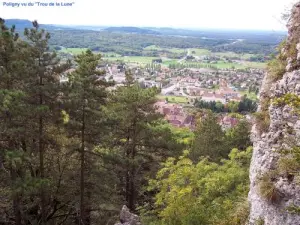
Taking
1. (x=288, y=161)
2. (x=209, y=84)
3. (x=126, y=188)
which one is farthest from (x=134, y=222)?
(x=209, y=84)

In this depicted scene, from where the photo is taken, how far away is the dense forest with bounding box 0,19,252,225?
441 inches

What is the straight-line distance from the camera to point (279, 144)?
641cm

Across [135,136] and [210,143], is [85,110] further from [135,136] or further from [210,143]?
[210,143]

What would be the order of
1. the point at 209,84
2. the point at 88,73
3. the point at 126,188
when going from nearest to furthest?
the point at 88,73, the point at 126,188, the point at 209,84

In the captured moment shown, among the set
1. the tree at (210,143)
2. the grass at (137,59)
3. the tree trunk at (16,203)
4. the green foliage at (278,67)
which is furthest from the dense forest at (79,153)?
the grass at (137,59)

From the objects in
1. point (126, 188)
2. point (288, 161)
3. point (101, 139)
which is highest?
point (288, 161)

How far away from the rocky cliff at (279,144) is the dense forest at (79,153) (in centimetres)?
267

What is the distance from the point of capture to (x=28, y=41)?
1257cm

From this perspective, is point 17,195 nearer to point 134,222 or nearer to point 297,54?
point 134,222

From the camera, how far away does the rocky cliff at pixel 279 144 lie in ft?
18.7

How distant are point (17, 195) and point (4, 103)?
319 centimetres

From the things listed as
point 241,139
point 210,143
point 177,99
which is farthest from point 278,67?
point 177,99

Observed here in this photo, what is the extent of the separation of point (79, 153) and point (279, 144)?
9.47 m

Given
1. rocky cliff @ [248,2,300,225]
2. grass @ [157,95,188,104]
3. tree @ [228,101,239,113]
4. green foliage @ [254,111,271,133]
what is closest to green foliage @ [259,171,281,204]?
rocky cliff @ [248,2,300,225]
